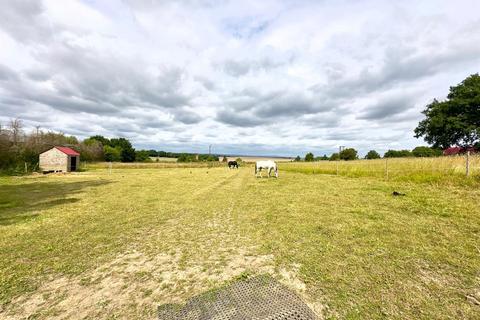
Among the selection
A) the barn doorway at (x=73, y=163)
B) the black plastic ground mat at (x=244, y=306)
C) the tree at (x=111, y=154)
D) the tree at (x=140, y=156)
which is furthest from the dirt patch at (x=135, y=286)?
the tree at (x=140, y=156)

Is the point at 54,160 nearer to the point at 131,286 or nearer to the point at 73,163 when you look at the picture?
the point at 73,163

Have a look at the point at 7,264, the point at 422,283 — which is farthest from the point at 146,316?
the point at 422,283

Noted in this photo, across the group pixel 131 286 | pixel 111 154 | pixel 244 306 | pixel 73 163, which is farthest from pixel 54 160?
pixel 111 154

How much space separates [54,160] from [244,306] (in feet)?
123

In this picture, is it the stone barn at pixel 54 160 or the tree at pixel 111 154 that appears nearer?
the stone barn at pixel 54 160

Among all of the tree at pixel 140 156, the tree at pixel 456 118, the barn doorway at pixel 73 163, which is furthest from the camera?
the tree at pixel 140 156

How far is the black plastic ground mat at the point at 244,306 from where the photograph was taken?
2576 mm

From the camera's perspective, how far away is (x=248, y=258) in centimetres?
412

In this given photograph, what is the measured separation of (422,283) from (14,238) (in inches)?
322

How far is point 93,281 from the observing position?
3.45m

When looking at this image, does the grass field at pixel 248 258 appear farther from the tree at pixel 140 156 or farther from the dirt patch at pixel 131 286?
the tree at pixel 140 156

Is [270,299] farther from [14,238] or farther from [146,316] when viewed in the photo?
[14,238]

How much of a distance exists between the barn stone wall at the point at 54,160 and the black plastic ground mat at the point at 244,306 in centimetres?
3611

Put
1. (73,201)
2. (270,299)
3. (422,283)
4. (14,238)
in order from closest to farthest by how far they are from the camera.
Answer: (270,299), (422,283), (14,238), (73,201)
